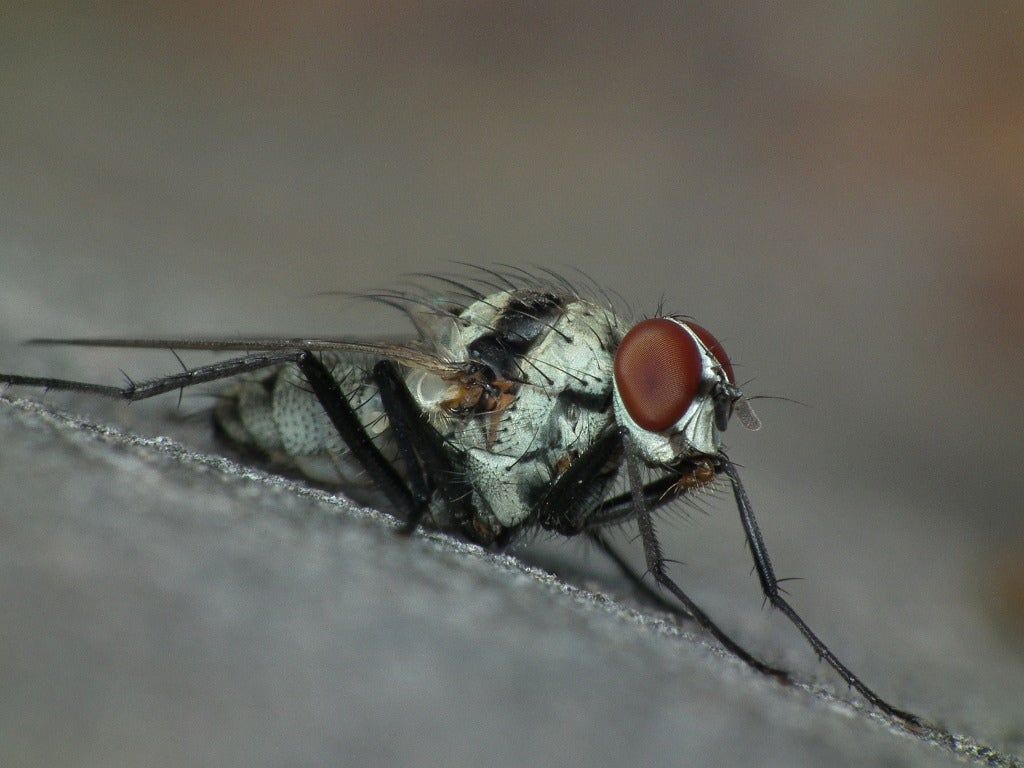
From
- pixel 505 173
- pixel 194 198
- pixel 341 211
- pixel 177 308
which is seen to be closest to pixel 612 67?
pixel 505 173

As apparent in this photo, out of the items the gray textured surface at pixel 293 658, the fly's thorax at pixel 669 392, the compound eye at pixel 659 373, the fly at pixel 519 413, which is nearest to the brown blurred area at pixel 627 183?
the fly at pixel 519 413

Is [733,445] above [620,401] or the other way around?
the other way around

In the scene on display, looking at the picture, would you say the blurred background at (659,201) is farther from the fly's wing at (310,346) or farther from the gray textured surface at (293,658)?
the gray textured surface at (293,658)

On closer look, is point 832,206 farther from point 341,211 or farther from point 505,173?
point 341,211

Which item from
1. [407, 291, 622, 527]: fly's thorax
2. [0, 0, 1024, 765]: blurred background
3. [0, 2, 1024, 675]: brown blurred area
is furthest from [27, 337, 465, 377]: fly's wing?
[0, 2, 1024, 675]: brown blurred area

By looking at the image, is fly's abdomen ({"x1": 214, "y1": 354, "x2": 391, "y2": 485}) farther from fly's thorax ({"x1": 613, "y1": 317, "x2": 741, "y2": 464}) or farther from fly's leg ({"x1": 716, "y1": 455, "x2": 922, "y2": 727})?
fly's leg ({"x1": 716, "y1": 455, "x2": 922, "y2": 727})

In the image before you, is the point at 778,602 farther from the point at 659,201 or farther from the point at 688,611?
the point at 659,201

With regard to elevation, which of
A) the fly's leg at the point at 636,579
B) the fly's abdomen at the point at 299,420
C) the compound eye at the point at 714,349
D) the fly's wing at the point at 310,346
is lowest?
the fly's leg at the point at 636,579
